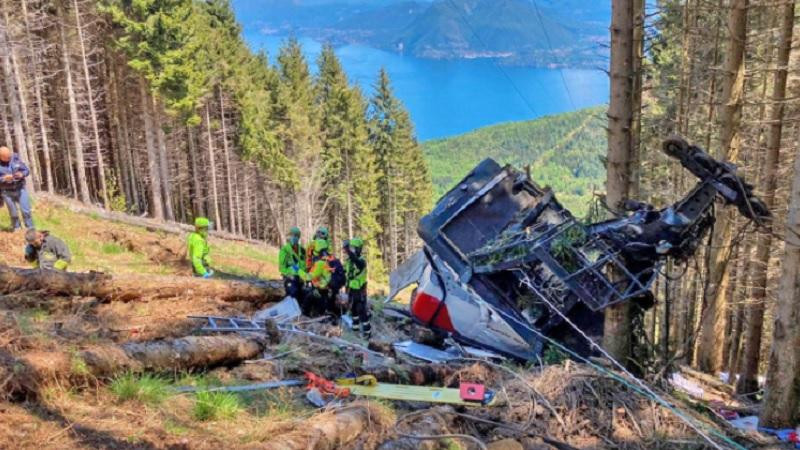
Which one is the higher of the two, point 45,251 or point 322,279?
point 45,251

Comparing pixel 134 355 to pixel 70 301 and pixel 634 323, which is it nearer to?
pixel 70 301

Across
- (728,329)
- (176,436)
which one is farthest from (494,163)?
(728,329)

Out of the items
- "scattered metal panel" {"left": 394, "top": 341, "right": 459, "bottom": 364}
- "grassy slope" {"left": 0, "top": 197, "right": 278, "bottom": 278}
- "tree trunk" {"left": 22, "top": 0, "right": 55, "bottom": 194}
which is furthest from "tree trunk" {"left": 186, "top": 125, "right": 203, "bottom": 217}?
"scattered metal panel" {"left": 394, "top": 341, "right": 459, "bottom": 364}

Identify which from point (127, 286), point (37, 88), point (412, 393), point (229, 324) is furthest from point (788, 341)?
point (37, 88)

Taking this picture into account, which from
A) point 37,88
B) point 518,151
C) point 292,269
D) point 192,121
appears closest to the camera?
point 292,269

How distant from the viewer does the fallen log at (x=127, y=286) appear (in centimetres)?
782

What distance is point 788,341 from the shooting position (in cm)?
660

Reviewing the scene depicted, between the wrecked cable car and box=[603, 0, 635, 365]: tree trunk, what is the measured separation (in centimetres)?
26

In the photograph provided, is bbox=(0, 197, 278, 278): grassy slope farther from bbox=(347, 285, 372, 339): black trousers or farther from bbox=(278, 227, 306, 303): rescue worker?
bbox=(347, 285, 372, 339): black trousers

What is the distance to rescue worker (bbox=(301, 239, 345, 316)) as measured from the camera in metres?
10.4

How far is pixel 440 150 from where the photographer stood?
4557 inches

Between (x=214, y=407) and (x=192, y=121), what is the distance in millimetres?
28883

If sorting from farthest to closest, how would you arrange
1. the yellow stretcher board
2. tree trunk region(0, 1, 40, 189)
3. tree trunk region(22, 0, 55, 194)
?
1. tree trunk region(22, 0, 55, 194)
2. tree trunk region(0, 1, 40, 189)
3. the yellow stretcher board

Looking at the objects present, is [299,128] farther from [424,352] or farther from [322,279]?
[424,352]
